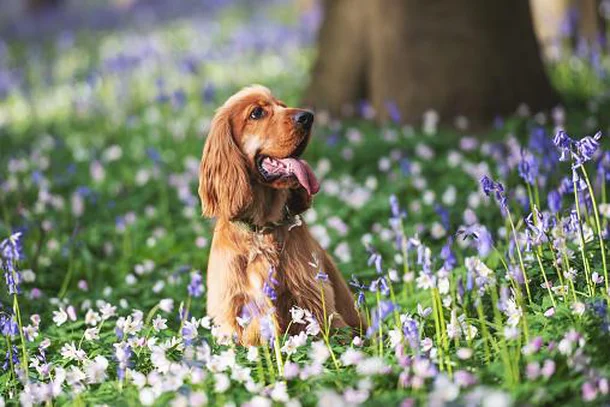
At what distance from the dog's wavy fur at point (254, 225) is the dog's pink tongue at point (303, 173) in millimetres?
39

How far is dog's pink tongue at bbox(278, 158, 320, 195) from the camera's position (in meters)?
4.09

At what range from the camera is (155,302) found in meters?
5.30

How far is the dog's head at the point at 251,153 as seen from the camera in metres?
4.11

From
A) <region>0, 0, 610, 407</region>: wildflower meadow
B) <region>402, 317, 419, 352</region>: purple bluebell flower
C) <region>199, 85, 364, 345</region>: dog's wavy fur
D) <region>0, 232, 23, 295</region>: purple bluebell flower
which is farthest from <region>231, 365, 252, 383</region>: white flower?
<region>0, 232, 23, 295</region>: purple bluebell flower

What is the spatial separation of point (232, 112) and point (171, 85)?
716 centimetres

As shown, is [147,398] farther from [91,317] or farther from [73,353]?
[91,317]

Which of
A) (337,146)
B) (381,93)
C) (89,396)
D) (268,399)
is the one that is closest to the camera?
(268,399)

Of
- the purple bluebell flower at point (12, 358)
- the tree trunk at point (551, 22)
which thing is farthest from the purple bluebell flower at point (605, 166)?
the tree trunk at point (551, 22)

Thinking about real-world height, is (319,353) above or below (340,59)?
below

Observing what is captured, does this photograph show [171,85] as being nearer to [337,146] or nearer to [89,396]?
[337,146]

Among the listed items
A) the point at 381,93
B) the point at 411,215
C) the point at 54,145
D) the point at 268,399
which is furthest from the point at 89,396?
the point at 54,145

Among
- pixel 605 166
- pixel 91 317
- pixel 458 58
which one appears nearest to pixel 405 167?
pixel 458 58

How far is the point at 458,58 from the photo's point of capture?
7.88 meters

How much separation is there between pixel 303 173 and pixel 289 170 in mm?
72
